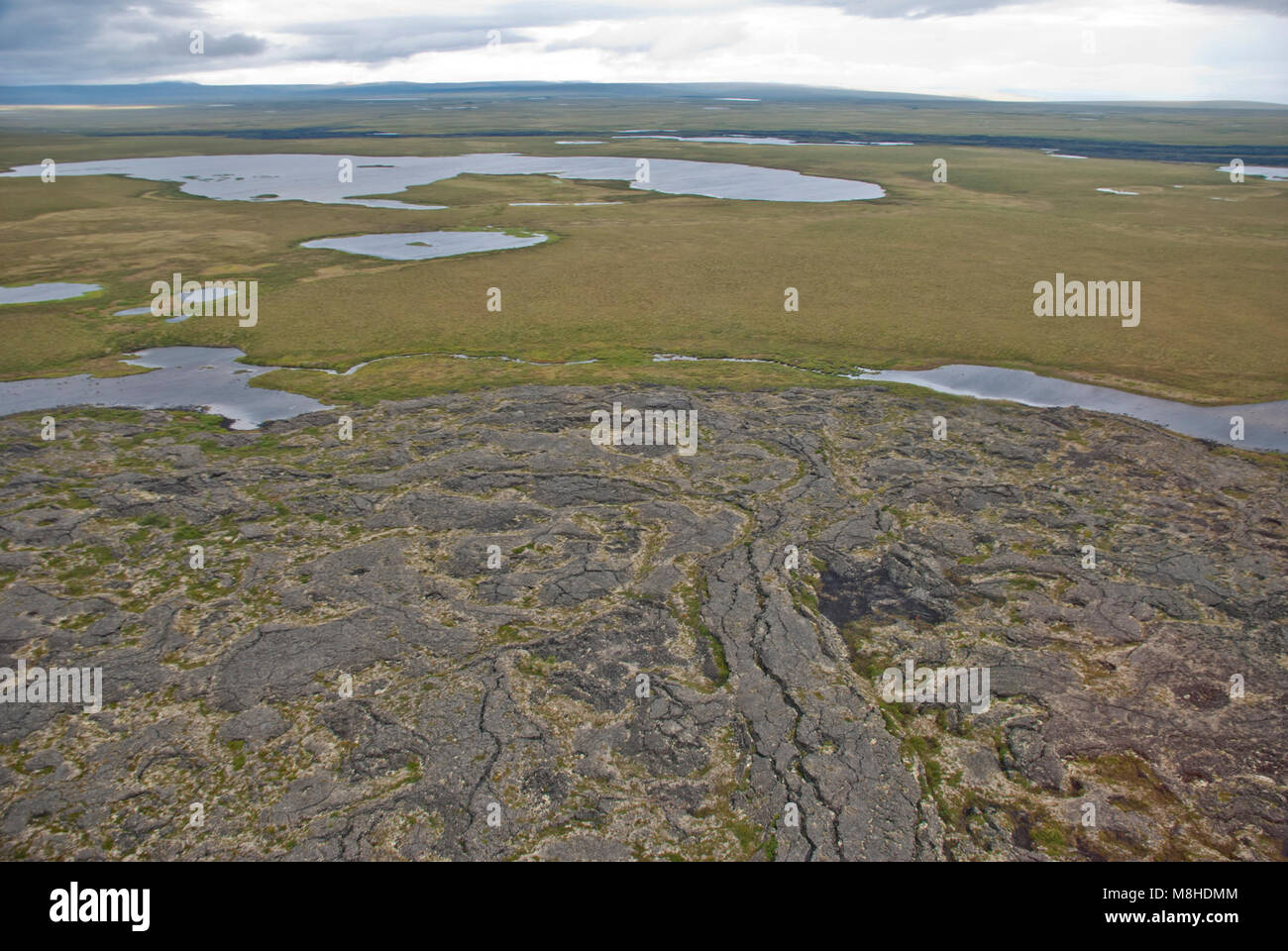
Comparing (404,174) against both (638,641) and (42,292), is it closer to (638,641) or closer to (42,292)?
(42,292)

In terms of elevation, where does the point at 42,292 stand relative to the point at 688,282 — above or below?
below

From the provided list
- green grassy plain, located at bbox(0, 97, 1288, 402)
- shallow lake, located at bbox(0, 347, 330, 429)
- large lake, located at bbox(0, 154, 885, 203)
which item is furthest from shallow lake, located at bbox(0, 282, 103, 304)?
large lake, located at bbox(0, 154, 885, 203)

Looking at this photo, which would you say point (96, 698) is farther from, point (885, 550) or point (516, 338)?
point (516, 338)

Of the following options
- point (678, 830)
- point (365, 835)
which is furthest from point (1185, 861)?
point (365, 835)

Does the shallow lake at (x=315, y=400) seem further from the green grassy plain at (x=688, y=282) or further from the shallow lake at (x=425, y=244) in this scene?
the shallow lake at (x=425, y=244)

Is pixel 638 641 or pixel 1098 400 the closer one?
pixel 638 641

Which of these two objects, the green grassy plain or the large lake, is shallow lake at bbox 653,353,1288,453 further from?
the large lake

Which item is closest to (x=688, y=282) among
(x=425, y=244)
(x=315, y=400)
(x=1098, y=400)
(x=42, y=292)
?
(x=425, y=244)
